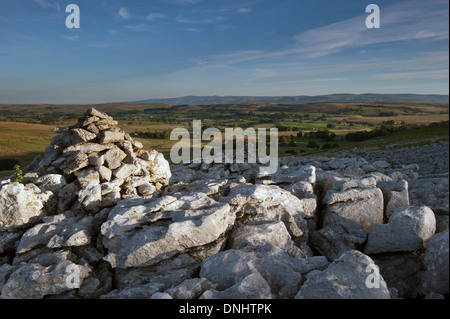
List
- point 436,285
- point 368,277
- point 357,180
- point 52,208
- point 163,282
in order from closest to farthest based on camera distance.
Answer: point 368,277 < point 436,285 < point 163,282 < point 52,208 < point 357,180

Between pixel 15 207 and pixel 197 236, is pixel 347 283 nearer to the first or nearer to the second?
pixel 197 236

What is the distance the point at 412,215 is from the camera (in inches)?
608

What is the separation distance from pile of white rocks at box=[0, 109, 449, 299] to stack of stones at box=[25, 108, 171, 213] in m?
0.09

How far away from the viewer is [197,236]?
14.8m

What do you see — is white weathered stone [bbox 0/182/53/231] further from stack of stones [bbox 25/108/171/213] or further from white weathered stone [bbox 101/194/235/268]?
white weathered stone [bbox 101/194/235/268]

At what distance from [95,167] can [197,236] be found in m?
10.6

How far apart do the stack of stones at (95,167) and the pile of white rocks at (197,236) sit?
3.7 inches

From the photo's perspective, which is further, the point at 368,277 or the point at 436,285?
the point at 436,285

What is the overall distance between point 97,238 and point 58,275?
10.6 ft

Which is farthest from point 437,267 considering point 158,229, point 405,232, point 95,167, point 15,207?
point 15,207

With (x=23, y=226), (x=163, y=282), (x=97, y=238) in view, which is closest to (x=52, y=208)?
(x=23, y=226)

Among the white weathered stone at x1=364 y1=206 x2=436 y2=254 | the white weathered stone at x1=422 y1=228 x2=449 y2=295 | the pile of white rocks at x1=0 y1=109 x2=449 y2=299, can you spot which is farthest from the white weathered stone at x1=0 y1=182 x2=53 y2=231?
the white weathered stone at x1=422 y1=228 x2=449 y2=295

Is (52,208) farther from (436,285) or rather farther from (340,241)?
(436,285)

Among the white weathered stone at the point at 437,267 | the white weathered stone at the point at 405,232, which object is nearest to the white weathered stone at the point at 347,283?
the white weathered stone at the point at 437,267
